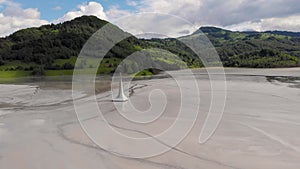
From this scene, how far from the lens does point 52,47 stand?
6850 cm

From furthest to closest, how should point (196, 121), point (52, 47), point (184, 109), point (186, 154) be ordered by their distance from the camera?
point (52, 47), point (184, 109), point (196, 121), point (186, 154)

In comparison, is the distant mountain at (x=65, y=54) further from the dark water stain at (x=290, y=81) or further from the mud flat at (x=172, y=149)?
the mud flat at (x=172, y=149)

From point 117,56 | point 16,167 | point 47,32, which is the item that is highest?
point 47,32

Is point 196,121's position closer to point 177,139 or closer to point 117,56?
point 177,139

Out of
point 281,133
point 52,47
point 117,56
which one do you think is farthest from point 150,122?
point 52,47

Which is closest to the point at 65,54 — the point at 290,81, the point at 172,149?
the point at 290,81

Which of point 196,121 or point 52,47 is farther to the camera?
point 52,47

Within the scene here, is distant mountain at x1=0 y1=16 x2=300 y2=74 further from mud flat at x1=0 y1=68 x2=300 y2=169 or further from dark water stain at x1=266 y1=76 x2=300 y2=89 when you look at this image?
mud flat at x1=0 y1=68 x2=300 y2=169

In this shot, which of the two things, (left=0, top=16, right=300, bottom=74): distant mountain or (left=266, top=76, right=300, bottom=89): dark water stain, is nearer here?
(left=266, top=76, right=300, bottom=89): dark water stain

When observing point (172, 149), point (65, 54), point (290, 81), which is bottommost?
point (172, 149)

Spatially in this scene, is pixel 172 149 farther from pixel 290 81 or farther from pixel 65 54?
→ pixel 65 54

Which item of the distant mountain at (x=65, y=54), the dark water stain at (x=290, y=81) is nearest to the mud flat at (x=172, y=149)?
the dark water stain at (x=290, y=81)

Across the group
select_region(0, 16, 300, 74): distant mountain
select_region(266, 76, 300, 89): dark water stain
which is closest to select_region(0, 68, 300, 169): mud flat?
select_region(266, 76, 300, 89): dark water stain

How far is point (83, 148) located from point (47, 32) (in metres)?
82.8
